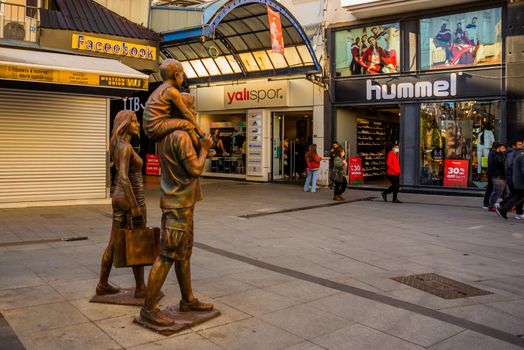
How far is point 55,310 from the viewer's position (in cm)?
462

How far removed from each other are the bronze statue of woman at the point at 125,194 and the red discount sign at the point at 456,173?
13360 millimetres

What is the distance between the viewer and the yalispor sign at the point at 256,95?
1964 cm

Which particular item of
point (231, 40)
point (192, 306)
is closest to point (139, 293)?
point (192, 306)

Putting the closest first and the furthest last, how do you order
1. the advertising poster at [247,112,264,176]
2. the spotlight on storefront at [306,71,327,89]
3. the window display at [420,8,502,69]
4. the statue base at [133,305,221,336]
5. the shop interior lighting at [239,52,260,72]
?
the statue base at [133,305,221,336], the window display at [420,8,502,69], the spotlight on storefront at [306,71,327,89], the advertising poster at [247,112,264,176], the shop interior lighting at [239,52,260,72]

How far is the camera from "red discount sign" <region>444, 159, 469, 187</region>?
16188 millimetres

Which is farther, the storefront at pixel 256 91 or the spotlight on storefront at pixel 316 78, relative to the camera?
the storefront at pixel 256 91

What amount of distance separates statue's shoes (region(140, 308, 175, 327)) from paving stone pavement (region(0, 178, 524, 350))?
0.35 feet

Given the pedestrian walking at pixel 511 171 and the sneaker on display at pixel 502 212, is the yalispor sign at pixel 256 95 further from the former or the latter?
the sneaker on display at pixel 502 212

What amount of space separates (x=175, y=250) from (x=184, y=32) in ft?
40.9

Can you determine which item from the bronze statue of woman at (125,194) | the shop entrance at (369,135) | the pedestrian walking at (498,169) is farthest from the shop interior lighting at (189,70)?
the bronze statue of woman at (125,194)

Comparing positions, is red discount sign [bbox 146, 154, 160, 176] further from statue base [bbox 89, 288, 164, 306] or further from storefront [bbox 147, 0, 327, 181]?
statue base [bbox 89, 288, 164, 306]

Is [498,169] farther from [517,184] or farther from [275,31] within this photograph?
[275,31]

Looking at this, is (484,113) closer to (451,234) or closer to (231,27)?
(451,234)

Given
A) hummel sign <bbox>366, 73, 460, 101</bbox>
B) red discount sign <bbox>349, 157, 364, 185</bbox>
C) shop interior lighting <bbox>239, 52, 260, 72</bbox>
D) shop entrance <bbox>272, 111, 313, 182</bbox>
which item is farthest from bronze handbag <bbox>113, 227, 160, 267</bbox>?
shop interior lighting <bbox>239, 52, 260, 72</bbox>
